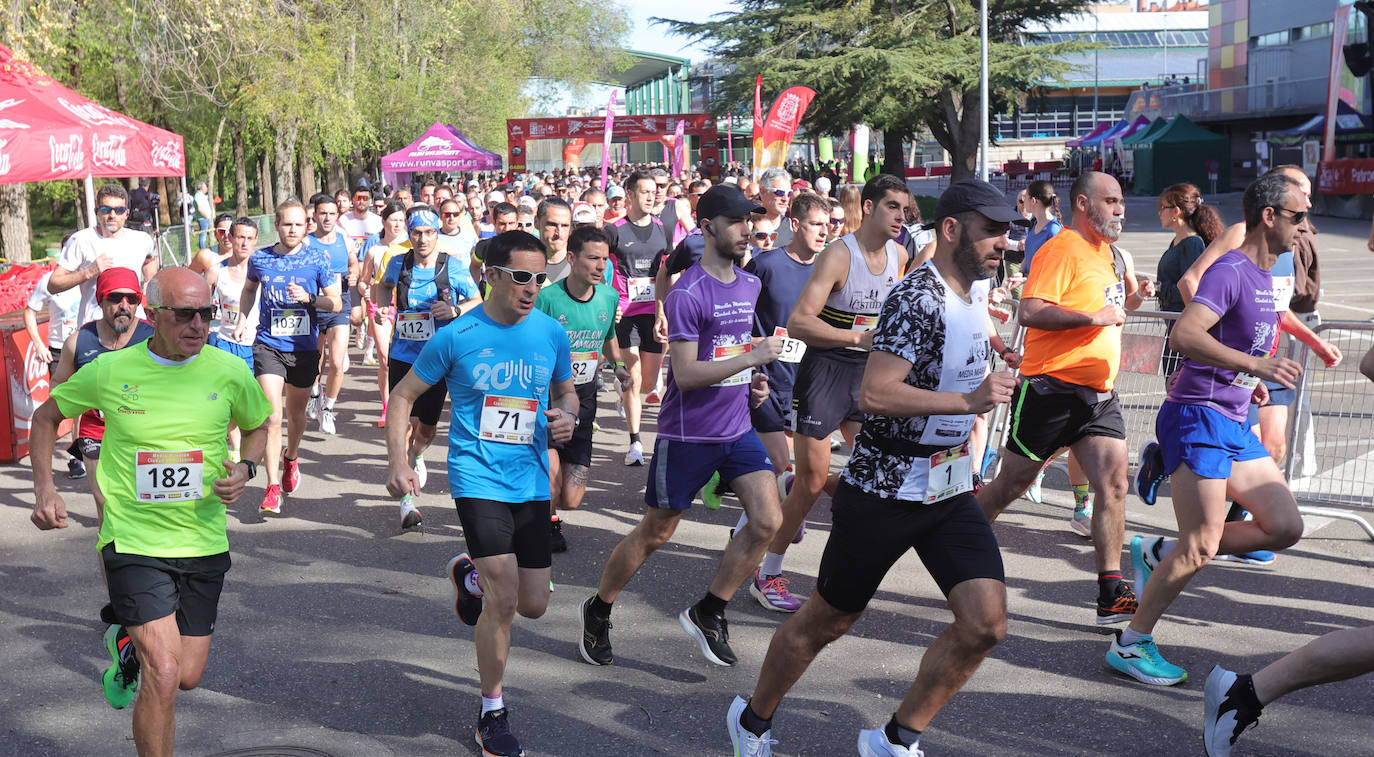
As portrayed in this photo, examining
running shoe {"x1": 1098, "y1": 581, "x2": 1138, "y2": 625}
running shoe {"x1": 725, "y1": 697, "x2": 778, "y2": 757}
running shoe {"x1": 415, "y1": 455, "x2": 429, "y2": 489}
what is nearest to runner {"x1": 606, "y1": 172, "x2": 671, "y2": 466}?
running shoe {"x1": 415, "y1": 455, "x2": 429, "y2": 489}

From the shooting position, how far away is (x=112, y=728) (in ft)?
16.1

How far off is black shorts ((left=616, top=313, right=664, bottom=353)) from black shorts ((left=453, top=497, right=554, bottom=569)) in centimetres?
545

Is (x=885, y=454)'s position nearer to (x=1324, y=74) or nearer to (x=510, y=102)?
(x=1324, y=74)

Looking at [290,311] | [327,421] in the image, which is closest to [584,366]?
[290,311]

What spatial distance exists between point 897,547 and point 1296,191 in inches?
95.9

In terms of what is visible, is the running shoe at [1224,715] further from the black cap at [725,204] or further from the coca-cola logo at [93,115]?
the coca-cola logo at [93,115]

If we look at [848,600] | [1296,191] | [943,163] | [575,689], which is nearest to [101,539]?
[575,689]

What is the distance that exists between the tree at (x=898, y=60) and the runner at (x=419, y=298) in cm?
3129

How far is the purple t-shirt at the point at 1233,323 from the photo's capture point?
509cm

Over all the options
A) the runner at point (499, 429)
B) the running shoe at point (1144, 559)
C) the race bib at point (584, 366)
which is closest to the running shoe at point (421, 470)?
the race bib at point (584, 366)

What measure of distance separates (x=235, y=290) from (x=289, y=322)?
554mm

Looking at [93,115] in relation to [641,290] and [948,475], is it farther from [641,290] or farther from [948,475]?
[948,475]

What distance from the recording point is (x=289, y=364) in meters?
8.70

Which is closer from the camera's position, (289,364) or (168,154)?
(289,364)
